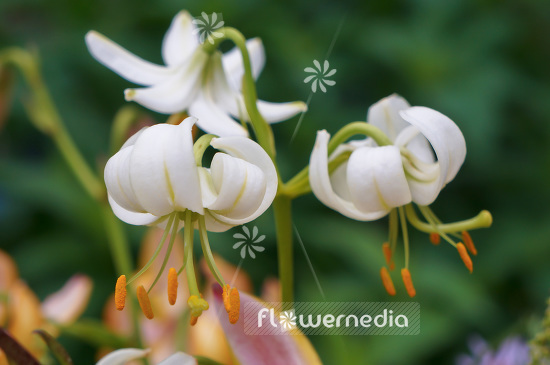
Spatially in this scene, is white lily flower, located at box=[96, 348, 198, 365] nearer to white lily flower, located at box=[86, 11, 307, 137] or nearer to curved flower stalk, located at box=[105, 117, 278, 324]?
curved flower stalk, located at box=[105, 117, 278, 324]

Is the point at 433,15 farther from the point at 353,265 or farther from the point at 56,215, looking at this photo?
the point at 56,215

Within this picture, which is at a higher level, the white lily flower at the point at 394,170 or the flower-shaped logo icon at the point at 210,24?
the flower-shaped logo icon at the point at 210,24

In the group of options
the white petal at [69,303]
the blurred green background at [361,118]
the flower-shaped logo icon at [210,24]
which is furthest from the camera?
the blurred green background at [361,118]

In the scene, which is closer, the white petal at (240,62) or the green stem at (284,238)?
the green stem at (284,238)

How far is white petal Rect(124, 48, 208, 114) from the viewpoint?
387 mm

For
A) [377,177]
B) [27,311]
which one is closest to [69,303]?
[27,311]

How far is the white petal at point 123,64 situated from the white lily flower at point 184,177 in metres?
0.13

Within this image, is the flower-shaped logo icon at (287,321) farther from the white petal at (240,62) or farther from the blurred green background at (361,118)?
the blurred green background at (361,118)

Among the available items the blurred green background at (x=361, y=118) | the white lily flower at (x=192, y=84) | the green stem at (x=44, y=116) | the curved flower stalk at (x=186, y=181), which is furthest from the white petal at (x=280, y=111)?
the blurred green background at (x=361, y=118)

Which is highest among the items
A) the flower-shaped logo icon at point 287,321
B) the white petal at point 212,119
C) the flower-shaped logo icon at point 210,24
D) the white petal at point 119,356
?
the flower-shaped logo icon at point 210,24

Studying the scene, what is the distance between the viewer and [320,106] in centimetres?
95

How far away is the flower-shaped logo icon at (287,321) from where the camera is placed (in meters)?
0.32

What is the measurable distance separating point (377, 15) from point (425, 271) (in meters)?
0.47

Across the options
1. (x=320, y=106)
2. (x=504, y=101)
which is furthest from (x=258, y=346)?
(x=504, y=101)
